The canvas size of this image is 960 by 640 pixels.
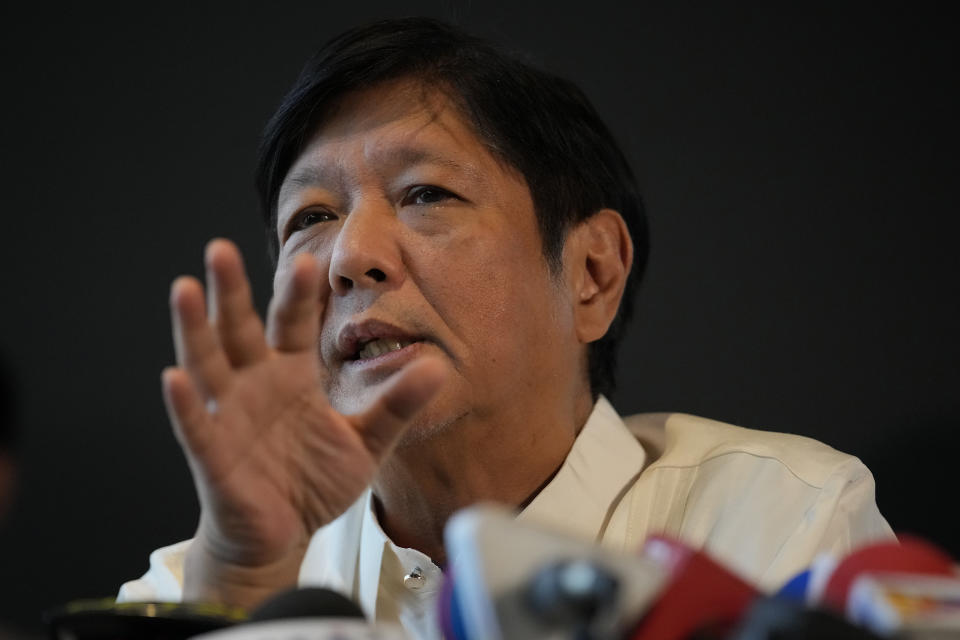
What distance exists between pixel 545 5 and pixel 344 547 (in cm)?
109

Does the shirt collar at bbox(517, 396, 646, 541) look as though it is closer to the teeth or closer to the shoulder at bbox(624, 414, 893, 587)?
the shoulder at bbox(624, 414, 893, 587)

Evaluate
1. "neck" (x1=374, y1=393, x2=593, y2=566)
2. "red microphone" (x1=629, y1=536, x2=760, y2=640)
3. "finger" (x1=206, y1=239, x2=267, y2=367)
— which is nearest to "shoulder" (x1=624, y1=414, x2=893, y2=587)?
"neck" (x1=374, y1=393, x2=593, y2=566)

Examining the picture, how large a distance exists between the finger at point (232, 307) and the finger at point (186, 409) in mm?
52

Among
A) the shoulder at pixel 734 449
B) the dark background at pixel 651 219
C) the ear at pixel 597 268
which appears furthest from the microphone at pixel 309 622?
the dark background at pixel 651 219

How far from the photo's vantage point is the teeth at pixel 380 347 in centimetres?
152

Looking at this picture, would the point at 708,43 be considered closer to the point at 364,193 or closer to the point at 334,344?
the point at 364,193

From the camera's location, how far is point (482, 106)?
1737mm

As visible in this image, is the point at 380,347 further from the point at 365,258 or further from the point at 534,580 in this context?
the point at 534,580

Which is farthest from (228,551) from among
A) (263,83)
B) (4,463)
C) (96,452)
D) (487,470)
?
(263,83)

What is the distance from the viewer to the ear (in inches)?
71.2

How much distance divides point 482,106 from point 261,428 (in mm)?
766

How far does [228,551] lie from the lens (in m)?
1.14

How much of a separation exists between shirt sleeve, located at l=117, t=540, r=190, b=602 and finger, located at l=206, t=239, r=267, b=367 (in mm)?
686

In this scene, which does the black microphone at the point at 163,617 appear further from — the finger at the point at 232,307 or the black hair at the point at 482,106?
the black hair at the point at 482,106
